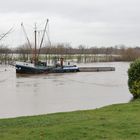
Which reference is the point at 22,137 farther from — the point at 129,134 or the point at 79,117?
the point at 79,117

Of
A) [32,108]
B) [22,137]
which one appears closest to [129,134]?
[22,137]

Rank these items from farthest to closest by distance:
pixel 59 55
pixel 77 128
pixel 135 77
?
pixel 59 55 → pixel 135 77 → pixel 77 128

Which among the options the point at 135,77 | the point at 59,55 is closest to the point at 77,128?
the point at 135,77

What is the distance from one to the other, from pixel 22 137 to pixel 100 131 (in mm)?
1457

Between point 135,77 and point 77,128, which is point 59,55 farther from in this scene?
point 77,128

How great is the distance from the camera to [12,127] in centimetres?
777

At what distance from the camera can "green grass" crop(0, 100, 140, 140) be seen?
6.52 meters

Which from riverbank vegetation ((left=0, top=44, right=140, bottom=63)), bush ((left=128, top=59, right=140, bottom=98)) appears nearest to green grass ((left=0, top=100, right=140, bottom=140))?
bush ((left=128, top=59, right=140, bottom=98))

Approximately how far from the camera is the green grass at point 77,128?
21.4 ft

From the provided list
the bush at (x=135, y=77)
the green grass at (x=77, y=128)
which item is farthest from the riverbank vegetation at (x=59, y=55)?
the green grass at (x=77, y=128)

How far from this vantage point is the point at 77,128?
7.18 m

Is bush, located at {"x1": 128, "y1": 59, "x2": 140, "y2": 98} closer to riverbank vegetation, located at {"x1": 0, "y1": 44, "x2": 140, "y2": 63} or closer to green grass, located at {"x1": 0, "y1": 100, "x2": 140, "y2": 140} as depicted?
green grass, located at {"x1": 0, "y1": 100, "x2": 140, "y2": 140}

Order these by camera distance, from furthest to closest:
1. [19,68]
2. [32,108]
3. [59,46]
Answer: [59,46] → [19,68] → [32,108]

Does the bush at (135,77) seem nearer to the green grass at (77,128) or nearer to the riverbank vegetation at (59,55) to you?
the green grass at (77,128)
